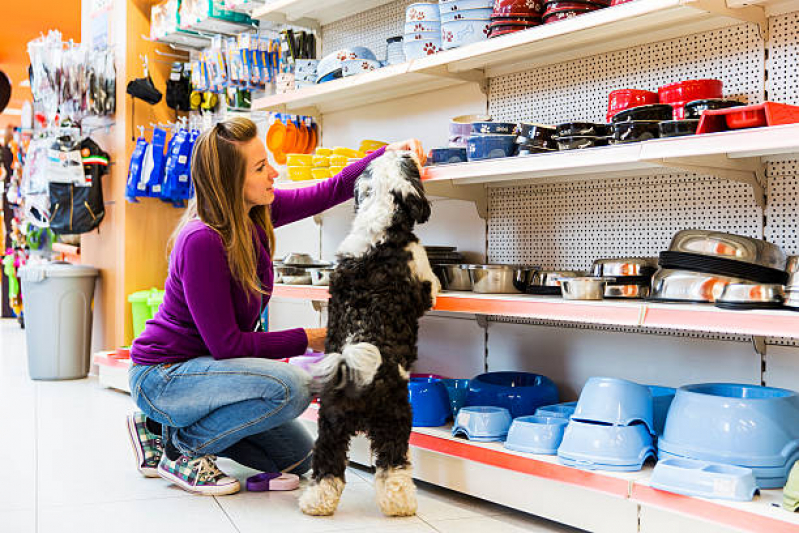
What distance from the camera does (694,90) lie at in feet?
7.97

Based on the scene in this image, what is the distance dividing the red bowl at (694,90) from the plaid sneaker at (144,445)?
2076 mm

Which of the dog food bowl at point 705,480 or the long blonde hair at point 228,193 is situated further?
the long blonde hair at point 228,193

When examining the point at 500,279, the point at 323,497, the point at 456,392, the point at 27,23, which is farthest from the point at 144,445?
the point at 27,23

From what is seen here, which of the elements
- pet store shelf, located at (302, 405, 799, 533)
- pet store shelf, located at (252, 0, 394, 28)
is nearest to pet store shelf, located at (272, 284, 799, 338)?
pet store shelf, located at (302, 405, 799, 533)

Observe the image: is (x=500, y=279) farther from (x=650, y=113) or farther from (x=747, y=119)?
(x=747, y=119)

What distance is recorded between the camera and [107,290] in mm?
5324

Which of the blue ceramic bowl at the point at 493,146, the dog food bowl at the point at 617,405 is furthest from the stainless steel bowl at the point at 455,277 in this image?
the dog food bowl at the point at 617,405

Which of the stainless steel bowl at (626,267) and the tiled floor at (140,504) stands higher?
the stainless steel bowl at (626,267)

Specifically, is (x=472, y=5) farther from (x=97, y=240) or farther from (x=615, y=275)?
(x=97, y=240)

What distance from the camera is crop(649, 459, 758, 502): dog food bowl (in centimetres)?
189

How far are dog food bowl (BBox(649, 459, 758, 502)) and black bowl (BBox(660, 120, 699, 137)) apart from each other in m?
0.87

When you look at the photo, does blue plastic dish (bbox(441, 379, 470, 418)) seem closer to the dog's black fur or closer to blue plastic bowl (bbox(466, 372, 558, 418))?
blue plastic bowl (bbox(466, 372, 558, 418))

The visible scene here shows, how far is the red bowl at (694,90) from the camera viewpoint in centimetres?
243

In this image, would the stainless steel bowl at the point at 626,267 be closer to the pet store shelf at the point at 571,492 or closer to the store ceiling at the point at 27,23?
the pet store shelf at the point at 571,492
